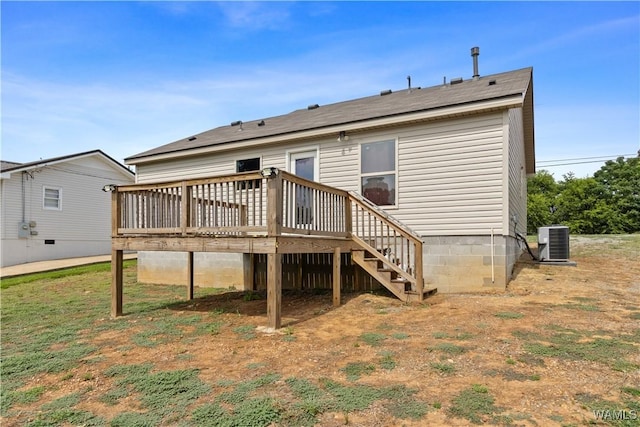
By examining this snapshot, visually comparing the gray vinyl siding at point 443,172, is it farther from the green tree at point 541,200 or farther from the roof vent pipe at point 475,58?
the green tree at point 541,200

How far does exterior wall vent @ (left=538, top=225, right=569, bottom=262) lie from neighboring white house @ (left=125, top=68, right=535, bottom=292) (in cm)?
159

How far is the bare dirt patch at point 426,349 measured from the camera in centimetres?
303

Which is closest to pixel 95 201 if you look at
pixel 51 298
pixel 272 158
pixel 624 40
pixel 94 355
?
pixel 51 298

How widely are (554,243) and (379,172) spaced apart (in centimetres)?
487

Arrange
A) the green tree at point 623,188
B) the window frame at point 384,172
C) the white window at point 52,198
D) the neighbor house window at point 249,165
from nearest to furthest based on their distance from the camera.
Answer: the window frame at point 384,172, the neighbor house window at point 249,165, the white window at point 52,198, the green tree at point 623,188

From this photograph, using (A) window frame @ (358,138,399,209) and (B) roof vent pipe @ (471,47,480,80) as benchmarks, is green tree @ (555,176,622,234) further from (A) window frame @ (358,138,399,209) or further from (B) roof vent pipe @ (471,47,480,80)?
(A) window frame @ (358,138,399,209)

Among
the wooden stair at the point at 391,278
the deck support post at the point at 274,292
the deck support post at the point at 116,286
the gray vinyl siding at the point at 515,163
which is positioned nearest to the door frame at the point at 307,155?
the wooden stair at the point at 391,278

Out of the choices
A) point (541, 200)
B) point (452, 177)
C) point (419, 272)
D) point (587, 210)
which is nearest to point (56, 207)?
point (419, 272)

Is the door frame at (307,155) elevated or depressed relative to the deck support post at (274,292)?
elevated

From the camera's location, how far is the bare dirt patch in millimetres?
3026

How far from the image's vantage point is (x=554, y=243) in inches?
366

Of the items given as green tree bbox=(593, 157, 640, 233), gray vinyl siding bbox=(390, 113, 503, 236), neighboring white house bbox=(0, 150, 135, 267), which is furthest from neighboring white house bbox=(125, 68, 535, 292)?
green tree bbox=(593, 157, 640, 233)

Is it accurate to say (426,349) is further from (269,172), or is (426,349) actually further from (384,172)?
(384,172)

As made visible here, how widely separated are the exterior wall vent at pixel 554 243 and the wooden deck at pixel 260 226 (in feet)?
13.9
